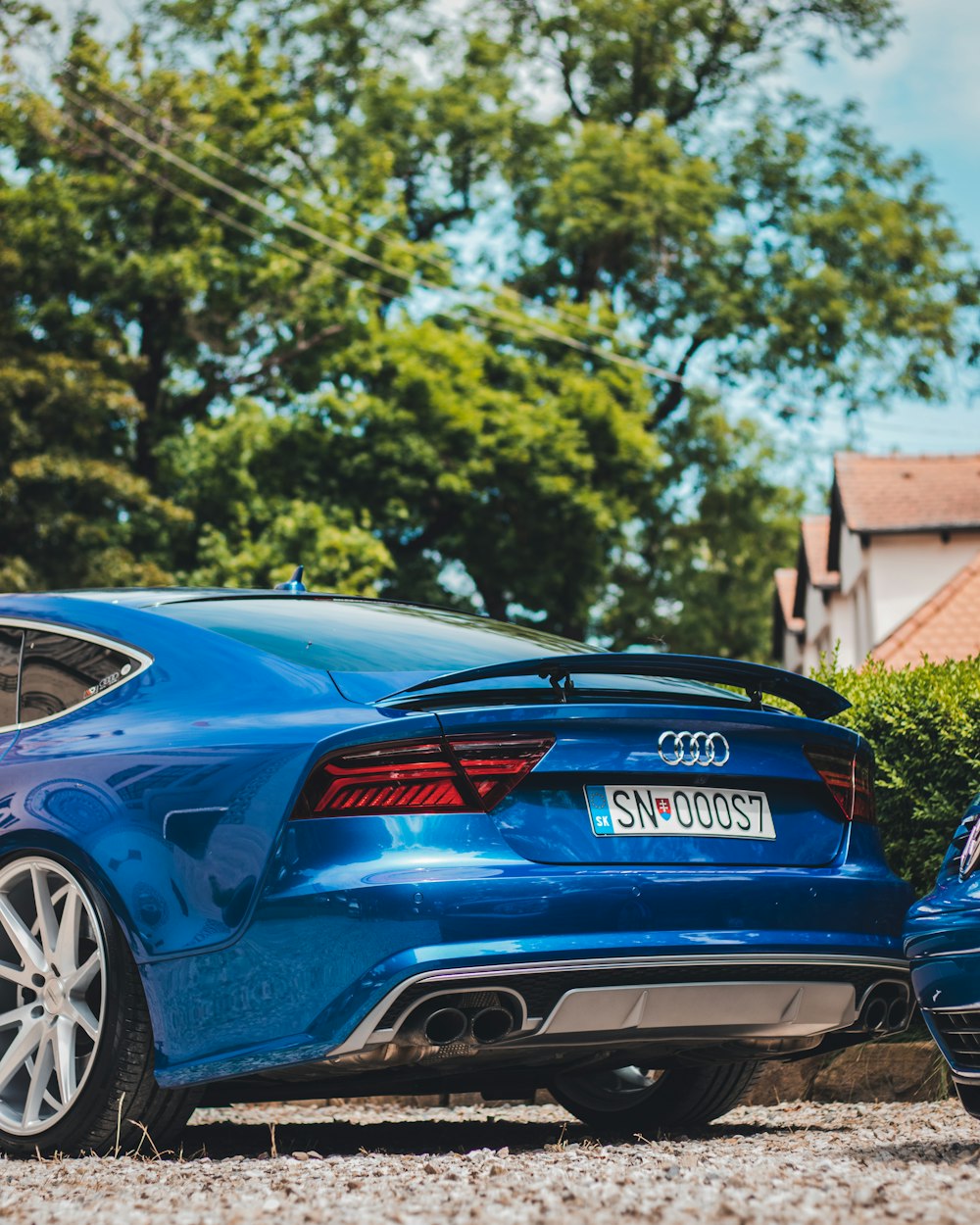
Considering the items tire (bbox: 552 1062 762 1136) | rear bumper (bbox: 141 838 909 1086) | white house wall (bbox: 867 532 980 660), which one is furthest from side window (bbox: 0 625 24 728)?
white house wall (bbox: 867 532 980 660)

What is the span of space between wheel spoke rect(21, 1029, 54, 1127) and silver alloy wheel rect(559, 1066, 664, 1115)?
5.74ft

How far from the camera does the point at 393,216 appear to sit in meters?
32.3

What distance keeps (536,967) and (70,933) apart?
A: 127 centimetres

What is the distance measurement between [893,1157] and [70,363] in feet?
85.5

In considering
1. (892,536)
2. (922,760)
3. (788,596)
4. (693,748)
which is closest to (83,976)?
(693,748)

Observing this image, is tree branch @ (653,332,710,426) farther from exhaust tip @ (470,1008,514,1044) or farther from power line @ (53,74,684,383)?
exhaust tip @ (470,1008,514,1044)

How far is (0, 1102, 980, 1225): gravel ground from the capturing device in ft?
10.0

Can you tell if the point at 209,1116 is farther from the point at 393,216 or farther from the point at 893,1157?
the point at 393,216

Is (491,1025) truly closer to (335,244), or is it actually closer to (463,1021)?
(463,1021)

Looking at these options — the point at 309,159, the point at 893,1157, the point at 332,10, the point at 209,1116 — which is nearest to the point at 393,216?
the point at 309,159

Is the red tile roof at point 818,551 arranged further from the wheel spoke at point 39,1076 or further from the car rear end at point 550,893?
the wheel spoke at point 39,1076

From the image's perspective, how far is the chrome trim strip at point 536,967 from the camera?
3.53 metres

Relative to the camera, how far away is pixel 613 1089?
5.23 meters

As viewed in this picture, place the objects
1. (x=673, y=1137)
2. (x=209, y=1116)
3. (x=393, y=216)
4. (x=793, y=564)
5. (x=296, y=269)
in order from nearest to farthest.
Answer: (x=673, y=1137) < (x=209, y=1116) < (x=296, y=269) < (x=393, y=216) < (x=793, y=564)
